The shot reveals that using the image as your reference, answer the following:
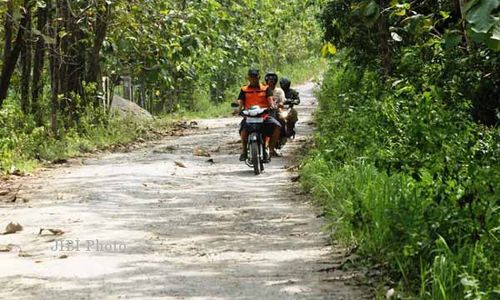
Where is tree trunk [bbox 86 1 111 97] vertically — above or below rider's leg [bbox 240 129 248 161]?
above

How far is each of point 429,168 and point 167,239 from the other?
2.34 metres

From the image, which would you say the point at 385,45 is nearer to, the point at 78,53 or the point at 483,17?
the point at 78,53

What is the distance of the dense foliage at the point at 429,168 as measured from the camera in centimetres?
448

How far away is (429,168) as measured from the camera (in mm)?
5875

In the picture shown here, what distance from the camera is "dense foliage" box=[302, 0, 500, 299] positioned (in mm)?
4480

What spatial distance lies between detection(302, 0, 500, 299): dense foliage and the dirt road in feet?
1.15

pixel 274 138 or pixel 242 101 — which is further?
pixel 274 138

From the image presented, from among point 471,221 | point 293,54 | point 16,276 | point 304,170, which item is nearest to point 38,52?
point 304,170

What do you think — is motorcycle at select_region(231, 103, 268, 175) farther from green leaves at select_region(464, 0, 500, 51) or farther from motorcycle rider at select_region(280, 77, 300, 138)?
green leaves at select_region(464, 0, 500, 51)

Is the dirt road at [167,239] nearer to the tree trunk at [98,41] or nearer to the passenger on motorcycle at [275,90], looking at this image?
the passenger on motorcycle at [275,90]

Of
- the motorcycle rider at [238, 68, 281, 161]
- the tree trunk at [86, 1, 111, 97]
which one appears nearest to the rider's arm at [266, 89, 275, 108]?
the motorcycle rider at [238, 68, 281, 161]

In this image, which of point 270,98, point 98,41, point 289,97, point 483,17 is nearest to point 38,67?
point 98,41

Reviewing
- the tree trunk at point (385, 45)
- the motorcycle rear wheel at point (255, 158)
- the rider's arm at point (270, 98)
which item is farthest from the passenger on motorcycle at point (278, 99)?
the tree trunk at point (385, 45)

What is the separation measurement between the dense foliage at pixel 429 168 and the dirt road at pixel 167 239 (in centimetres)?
35
